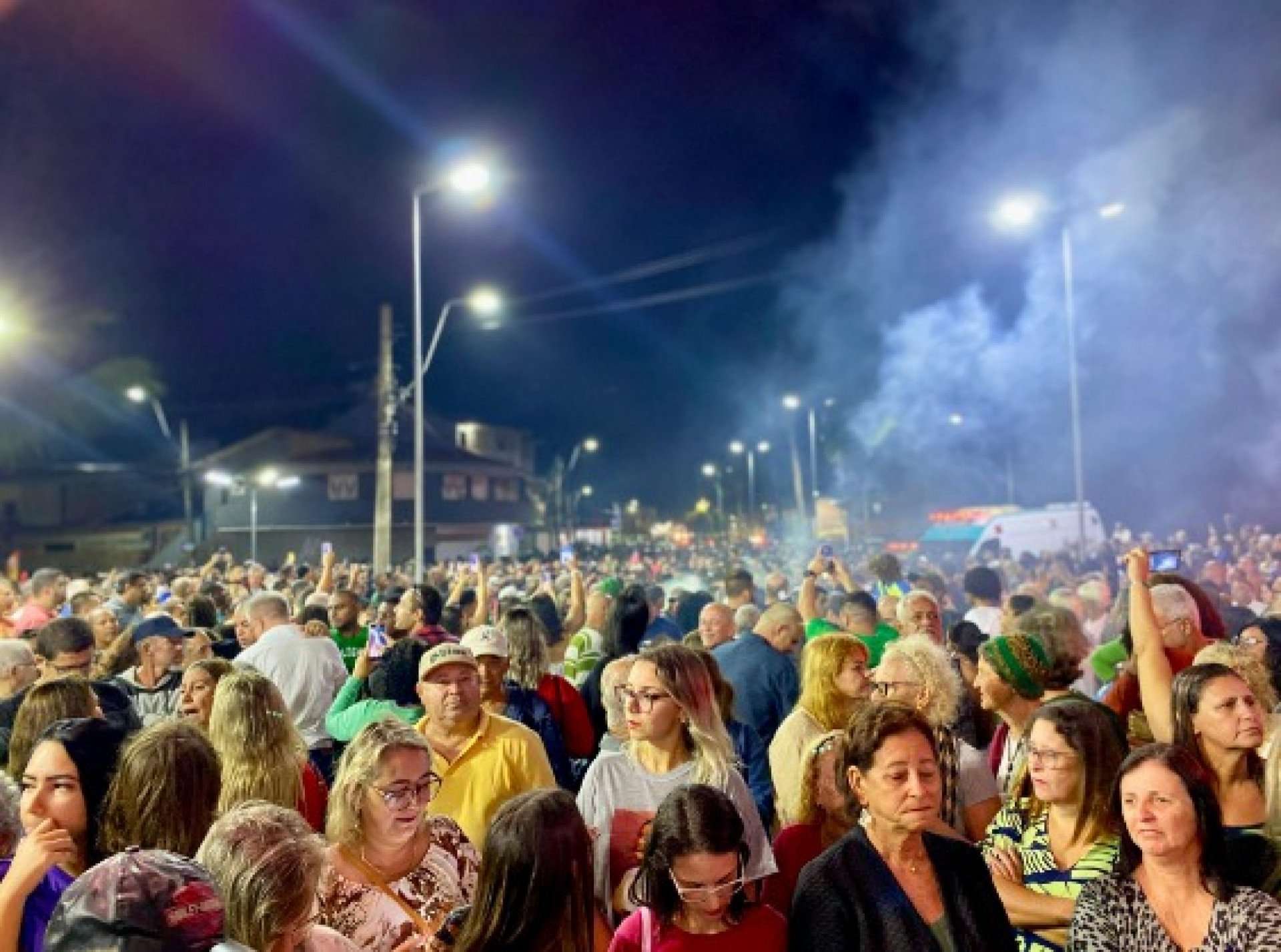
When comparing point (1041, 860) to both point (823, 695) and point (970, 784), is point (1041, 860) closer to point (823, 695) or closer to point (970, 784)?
point (970, 784)

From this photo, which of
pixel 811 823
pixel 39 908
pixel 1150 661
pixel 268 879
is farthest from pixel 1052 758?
pixel 39 908

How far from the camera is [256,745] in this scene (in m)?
4.97

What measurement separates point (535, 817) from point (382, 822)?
930 millimetres

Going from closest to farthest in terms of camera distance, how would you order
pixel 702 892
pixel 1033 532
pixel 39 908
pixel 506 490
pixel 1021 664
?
pixel 39 908, pixel 702 892, pixel 1021 664, pixel 1033 532, pixel 506 490

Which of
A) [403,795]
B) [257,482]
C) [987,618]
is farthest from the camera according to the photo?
[257,482]

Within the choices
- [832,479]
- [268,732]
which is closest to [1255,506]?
[832,479]

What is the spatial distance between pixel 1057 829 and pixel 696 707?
144cm

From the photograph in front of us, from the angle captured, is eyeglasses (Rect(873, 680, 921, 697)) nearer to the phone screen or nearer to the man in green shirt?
the phone screen

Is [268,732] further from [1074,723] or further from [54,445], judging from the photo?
[54,445]

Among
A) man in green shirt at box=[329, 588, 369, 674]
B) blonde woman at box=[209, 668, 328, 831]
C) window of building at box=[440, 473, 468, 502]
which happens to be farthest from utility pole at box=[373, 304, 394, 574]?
window of building at box=[440, 473, 468, 502]

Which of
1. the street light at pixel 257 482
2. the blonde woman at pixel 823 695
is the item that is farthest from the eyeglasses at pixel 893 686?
the street light at pixel 257 482

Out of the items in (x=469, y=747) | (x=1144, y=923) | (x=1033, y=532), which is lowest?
(x=1144, y=923)

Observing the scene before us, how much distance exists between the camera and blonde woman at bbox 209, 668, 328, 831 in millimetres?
4883

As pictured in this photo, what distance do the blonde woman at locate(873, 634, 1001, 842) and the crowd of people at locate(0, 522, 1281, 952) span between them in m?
0.01
